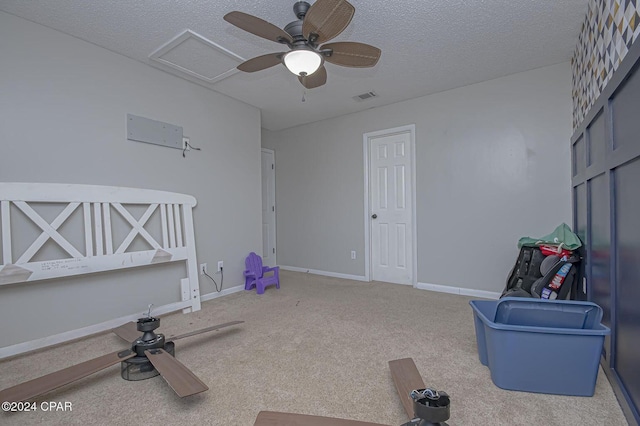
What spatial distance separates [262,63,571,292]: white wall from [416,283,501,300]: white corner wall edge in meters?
0.05

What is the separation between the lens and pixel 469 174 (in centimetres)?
349

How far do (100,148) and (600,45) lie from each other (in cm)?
382

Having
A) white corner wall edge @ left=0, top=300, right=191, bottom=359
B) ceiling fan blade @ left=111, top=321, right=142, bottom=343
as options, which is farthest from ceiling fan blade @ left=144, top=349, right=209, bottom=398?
white corner wall edge @ left=0, top=300, right=191, bottom=359

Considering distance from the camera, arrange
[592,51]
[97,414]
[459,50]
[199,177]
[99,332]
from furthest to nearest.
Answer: [199,177], [459,50], [99,332], [592,51], [97,414]

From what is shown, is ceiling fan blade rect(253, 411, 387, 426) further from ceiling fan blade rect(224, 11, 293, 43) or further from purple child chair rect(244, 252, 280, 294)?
purple child chair rect(244, 252, 280, 294)

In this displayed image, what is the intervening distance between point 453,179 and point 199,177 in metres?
3.01

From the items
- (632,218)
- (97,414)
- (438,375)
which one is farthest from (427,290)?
(97,414)

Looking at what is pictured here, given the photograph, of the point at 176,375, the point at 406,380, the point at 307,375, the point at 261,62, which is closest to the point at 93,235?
the point at 176,375

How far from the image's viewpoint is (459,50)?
106 inches

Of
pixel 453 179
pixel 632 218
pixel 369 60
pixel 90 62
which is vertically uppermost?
pixel 90 62

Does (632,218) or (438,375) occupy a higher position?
(632,218)

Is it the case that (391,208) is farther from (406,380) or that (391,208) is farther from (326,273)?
(406,380)

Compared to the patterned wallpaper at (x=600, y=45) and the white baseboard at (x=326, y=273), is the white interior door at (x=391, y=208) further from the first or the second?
the patterned wallpaper at (x=600, y=45)

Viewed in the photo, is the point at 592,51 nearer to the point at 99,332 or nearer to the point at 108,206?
the point at 108,206
